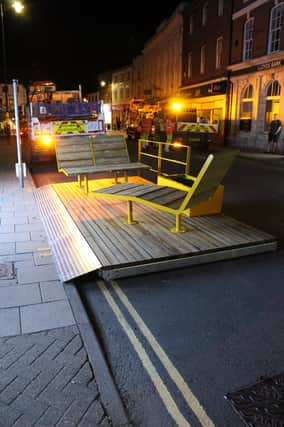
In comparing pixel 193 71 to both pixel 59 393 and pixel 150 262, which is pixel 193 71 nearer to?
pixel 150 262

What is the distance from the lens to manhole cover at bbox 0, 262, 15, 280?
4.96m

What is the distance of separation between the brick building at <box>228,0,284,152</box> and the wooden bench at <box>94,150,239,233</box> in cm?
1517

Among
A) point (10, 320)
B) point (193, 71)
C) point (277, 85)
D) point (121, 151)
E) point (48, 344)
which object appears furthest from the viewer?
point (193, 71)

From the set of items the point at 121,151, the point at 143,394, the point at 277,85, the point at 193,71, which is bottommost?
the point at 143,394

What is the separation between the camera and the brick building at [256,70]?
69.3 ft

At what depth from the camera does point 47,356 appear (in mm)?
3342

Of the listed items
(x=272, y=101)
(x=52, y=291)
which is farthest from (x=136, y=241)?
(x=272, y=101)

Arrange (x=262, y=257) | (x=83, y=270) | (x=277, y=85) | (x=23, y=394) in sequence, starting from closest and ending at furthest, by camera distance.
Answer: (x=23, y=394) → (x=83, y=270) → (x=262, y=257) → (x=277, y=85)

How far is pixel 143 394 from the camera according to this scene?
298 centimetres

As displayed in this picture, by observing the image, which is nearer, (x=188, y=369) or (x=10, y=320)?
(x=188, y=369)

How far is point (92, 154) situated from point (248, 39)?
59.5 feet

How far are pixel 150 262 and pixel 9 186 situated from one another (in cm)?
695

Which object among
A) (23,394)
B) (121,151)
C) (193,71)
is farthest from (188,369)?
(193,71)

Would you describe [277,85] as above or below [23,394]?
above
